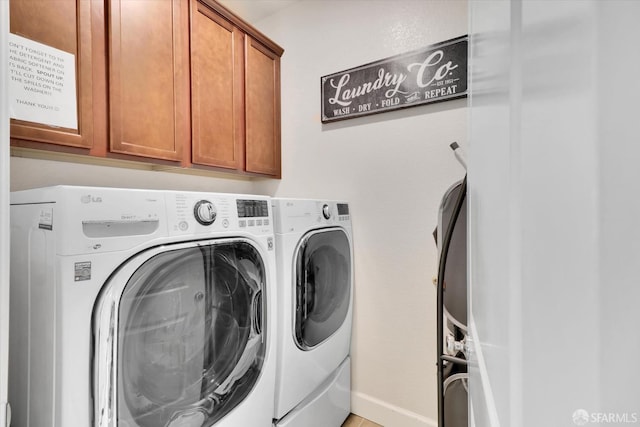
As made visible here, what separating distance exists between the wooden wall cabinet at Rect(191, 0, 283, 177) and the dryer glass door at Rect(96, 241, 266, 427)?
0.77 metres

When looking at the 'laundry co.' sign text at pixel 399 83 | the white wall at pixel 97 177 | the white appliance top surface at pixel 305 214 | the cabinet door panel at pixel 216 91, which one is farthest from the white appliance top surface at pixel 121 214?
the 'laundry co.' sign text at pixel 399 83

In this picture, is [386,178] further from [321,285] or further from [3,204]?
[3,204]

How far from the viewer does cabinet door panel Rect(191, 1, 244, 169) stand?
1459mm

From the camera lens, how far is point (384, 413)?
64.4 inches

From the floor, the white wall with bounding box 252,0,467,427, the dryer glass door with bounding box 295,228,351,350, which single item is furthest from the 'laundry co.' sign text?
the floor

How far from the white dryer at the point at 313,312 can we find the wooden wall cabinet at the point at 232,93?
615 millimetres

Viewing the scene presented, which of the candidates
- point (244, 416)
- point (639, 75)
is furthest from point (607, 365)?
point (244, 416)

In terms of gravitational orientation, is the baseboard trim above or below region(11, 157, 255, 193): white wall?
below

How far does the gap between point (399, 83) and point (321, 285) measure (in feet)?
3.95

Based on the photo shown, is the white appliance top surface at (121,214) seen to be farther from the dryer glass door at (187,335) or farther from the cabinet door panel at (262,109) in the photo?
the cabinet door panel at (262,109)

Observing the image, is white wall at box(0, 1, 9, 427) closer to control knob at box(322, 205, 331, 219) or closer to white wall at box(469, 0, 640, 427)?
white wall at box(469, 0, 640, 427)

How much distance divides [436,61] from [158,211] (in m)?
1.50

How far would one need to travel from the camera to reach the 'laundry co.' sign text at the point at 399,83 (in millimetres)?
1440

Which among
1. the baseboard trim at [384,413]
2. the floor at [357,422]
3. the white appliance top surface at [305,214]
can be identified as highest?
the white appliance top surface at [305,214]
